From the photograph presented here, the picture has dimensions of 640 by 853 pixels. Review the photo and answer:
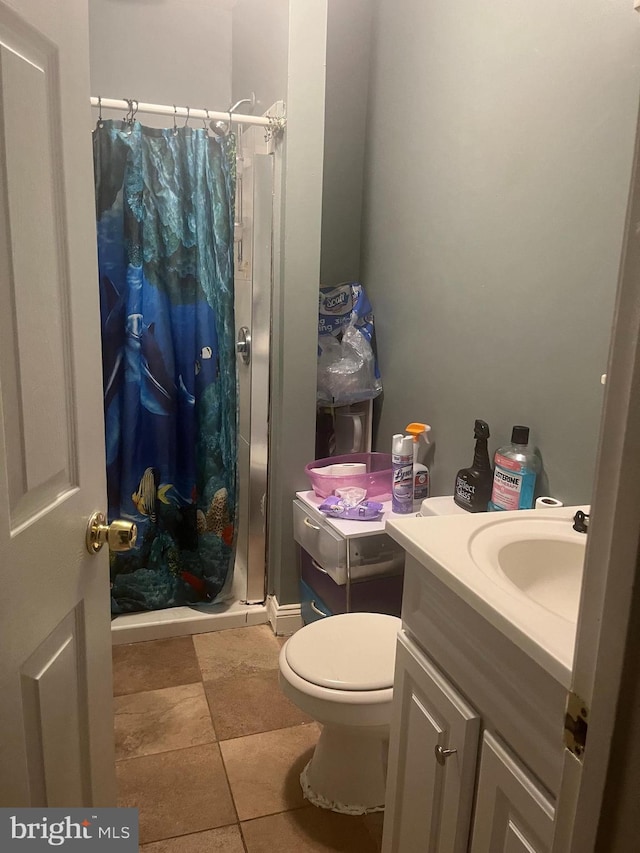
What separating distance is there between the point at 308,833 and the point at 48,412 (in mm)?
1272

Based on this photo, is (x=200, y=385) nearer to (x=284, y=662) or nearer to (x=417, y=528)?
(x=284, y=662)

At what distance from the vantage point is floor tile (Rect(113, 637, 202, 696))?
2.11 metres

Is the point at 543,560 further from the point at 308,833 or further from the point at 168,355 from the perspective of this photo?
the point at 168,355

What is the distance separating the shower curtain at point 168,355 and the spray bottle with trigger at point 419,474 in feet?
2.42

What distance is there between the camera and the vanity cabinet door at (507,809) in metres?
0.81

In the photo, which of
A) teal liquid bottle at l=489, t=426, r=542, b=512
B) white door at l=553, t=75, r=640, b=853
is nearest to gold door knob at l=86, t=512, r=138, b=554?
white door at l=553, t=75, r=640, b=853

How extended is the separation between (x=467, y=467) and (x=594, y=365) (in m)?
0.57

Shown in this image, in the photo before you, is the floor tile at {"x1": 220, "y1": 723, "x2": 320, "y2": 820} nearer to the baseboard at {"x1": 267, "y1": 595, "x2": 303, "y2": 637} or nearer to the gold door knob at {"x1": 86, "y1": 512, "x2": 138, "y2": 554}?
the baseboard at {"x1": 267, "y1": 595, "x2": 303, "y2": 637}

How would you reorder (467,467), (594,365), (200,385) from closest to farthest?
(594,365)
(467,467)
(200,385)

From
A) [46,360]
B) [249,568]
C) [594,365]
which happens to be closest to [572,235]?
[594,365]

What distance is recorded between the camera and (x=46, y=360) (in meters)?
0.83

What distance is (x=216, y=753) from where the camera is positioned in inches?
70.8

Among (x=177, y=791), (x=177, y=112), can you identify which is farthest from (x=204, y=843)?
(x=177, y=112)

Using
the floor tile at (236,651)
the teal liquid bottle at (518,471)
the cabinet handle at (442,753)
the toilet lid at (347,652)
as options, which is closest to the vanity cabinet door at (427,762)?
the cabinet handle at (442,753)
